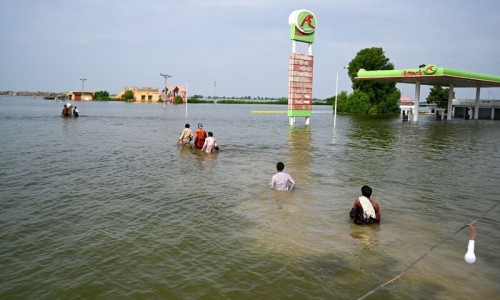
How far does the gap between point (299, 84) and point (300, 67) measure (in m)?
2.06

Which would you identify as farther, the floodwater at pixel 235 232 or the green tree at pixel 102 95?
the green tree at pixel 102 95

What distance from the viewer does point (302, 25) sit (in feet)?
153

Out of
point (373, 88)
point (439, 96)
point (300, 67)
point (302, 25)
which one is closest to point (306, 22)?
point (302, 25)

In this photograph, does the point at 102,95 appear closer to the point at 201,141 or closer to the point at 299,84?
the point at 299,84

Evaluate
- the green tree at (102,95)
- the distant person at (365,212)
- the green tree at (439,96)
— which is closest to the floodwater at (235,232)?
the distant person at (365,212)

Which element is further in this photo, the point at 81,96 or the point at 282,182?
the point at 81,96

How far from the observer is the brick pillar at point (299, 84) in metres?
46.7

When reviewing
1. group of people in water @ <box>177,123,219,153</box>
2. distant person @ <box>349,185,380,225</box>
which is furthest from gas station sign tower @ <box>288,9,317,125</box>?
distant person @ <box>349,185,380,225</box>

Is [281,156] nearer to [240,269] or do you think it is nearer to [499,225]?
[499,225]

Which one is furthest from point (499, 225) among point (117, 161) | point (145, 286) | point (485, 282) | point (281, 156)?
point (117, 161)

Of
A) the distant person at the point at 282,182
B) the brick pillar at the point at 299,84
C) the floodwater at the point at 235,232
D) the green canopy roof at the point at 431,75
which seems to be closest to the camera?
the floodwater at the point at 235,232

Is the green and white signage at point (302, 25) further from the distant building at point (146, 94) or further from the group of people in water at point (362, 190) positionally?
the distant building at point (146, 94)

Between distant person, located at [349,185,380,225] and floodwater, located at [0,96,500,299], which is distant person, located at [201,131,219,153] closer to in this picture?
floodwater, located at [0,96,500,299]

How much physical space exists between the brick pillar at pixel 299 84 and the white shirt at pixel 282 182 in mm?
34207
